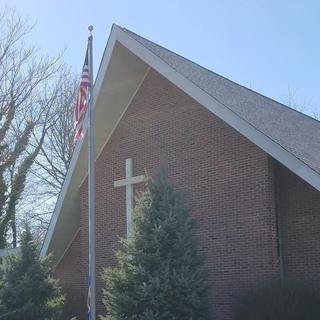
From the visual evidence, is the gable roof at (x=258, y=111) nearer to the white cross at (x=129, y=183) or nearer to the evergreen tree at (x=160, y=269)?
the evergreen tree at (x=160, y=269)

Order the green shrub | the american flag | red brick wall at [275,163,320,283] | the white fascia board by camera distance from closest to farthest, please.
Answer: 1. the green shrub
2. the white fascia board
3. the american flag
4. red brick wall at [275,163,320,283]

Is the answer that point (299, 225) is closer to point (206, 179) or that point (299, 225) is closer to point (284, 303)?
point (284, 303)

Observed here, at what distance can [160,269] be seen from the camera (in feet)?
36.8

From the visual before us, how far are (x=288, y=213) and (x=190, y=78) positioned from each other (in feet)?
12.8

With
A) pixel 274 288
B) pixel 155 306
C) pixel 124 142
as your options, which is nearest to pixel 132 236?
pixel 155 306

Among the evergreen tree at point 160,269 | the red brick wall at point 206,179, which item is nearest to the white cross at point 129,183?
the red brick wall at point 206,179

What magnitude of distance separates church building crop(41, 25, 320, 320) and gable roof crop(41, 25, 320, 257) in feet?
0.10

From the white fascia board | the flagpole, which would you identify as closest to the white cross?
the white fascia board

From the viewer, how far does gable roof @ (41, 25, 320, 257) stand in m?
12.7

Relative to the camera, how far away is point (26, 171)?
101 ft

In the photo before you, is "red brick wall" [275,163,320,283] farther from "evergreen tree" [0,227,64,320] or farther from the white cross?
"evergreen tree" [0,227,64,320]

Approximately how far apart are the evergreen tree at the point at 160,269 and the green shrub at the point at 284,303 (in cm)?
102

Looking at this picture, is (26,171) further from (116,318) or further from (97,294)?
(116,318)

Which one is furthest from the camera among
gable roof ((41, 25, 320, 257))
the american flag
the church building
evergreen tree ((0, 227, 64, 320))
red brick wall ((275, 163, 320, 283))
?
evergreen tree ((0, 227, 64, 320))
